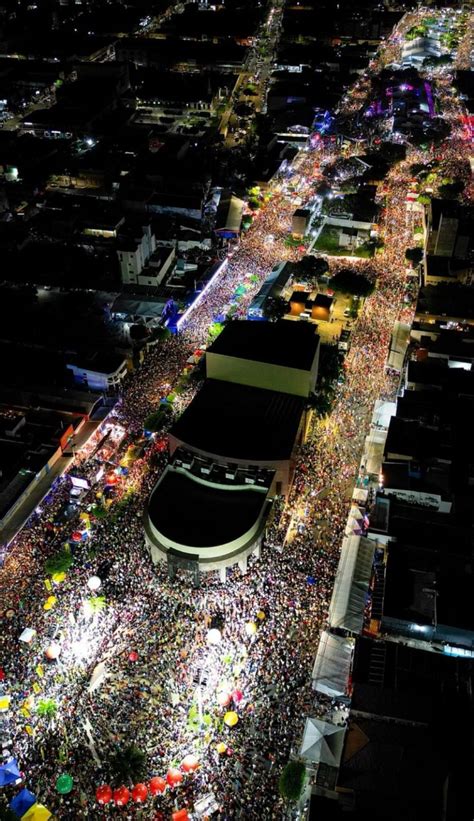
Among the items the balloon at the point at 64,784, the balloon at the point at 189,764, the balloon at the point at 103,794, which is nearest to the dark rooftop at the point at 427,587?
the balloon at the point at 189,764

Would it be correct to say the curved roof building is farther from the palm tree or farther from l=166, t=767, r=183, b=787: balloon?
l=166, t=767, r=183, b=787: balloon

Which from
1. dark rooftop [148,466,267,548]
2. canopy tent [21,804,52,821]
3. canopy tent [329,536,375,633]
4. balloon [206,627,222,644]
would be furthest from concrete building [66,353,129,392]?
canopy tent [21,804,52,821]

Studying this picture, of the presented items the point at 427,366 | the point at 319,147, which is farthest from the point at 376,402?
the point at 319,147

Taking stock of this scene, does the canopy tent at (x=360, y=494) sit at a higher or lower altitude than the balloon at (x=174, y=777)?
higher

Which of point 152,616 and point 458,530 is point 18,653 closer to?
point 152,616

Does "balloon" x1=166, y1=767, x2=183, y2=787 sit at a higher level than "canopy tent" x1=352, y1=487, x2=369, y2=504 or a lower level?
lower

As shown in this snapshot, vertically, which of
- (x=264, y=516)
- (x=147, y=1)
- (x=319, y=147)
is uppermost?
(x=147, y=1)

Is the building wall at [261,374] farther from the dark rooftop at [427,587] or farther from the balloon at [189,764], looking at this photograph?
the balloon at [189,764]
